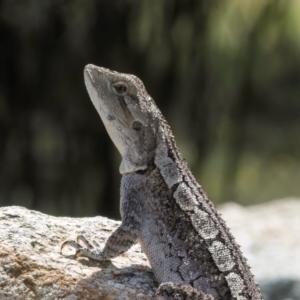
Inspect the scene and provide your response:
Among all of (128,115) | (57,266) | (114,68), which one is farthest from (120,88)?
(114,68)

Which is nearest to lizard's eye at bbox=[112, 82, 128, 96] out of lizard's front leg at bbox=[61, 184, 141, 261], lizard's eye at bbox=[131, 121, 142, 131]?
lizard's eye at bbox=[131, 121, 142, 131]

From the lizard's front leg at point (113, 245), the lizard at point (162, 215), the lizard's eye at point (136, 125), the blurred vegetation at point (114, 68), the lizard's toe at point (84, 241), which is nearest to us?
the lizard at point (162, 215)

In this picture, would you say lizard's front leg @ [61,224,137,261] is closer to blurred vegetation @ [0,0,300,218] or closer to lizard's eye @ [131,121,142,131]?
lizard's eye @ [131,121,142,131]

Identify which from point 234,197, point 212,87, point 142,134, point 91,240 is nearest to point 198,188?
point 142,134

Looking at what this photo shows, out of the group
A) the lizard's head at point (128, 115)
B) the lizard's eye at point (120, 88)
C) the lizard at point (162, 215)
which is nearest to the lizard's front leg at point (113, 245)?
the lizard at point (162, 215)

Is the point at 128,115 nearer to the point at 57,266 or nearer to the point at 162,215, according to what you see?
the point at 162,215

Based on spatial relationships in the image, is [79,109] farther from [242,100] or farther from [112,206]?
[242,100]

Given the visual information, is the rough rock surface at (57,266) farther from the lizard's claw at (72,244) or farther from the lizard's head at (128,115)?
the lizard's head at (128,115)
